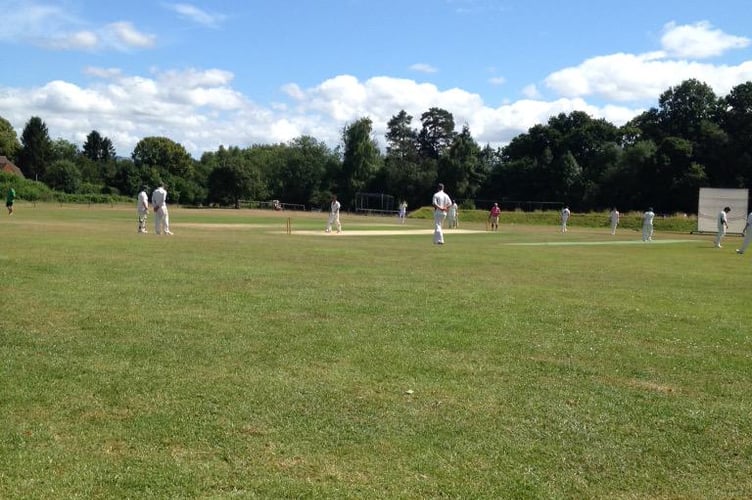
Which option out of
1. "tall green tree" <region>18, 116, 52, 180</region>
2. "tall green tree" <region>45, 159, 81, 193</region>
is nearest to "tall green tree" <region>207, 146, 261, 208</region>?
"tall green tree" <region>45, 159, 81, 193</region>

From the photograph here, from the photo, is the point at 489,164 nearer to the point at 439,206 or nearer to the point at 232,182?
the point at 232,182

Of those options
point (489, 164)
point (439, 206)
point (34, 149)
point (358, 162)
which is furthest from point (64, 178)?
point (439, 206)

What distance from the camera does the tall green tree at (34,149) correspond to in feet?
435

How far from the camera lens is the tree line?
82688 mm

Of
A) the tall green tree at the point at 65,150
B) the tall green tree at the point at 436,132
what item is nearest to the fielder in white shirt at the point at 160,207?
the tall green tree at the point at 436,132

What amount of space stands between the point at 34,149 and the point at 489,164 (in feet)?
294

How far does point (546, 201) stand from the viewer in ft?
317

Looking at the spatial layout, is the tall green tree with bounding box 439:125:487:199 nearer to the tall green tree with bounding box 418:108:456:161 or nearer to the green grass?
the tall green tree with bounding box 418:108:456:161

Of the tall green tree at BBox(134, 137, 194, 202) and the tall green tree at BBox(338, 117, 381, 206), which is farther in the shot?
the tall green tree at BBox(134, 137, 194, 202)

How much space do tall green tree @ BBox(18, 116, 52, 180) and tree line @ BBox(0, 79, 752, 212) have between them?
202mm

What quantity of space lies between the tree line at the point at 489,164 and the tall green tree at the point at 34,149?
0.20 m

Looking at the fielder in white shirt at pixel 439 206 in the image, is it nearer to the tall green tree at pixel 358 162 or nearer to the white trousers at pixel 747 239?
the white trousers at pixel 747 239

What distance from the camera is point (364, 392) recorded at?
5.81 m

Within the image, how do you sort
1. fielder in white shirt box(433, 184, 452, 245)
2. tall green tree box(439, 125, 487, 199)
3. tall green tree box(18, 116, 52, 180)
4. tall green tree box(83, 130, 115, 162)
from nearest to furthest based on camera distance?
fielder in white shirt box(433, 184, 452, 245) → tall green tree box(439, 125, 487, 199) → tall green tree box(18, 116, 52, 180) → tall green tree box(83, 130, 115, 162)
